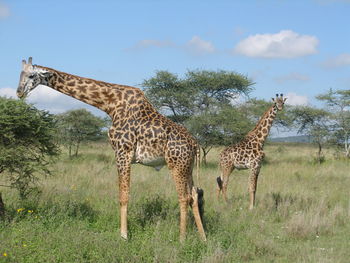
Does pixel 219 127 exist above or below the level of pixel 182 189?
above

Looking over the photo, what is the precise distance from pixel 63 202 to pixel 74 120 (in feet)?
59.9

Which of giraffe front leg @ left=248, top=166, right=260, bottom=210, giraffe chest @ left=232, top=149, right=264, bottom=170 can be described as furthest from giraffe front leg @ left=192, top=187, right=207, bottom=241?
giraffe chest @ left=232, top=149, right=264, bottom=170

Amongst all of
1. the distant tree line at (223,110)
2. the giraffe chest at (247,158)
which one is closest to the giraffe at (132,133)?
the giraffe chest at (247,158)

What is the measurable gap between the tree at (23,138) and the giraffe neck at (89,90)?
0.65 metres

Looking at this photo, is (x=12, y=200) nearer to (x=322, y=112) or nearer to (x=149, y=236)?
(x=149, y=236)

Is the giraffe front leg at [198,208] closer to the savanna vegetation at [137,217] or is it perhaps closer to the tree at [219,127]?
the savanna vegetation at [137,217]

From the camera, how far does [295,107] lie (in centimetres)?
2822

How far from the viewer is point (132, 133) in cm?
689

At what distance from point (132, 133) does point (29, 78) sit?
2.03 m

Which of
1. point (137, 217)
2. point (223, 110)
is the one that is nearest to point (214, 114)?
point (223, 110)

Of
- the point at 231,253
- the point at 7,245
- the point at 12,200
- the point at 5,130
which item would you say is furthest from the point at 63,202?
the point at 231,253

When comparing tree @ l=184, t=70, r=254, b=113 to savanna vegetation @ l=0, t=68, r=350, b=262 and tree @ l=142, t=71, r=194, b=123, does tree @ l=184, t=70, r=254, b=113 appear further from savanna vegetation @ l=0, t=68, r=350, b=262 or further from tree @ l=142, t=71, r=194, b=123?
savanna vegetation @ l=0, t=68, r=350, b=262

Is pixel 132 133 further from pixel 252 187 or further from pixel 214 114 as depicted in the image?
pixel 214 114

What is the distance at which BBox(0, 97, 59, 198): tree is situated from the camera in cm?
703
